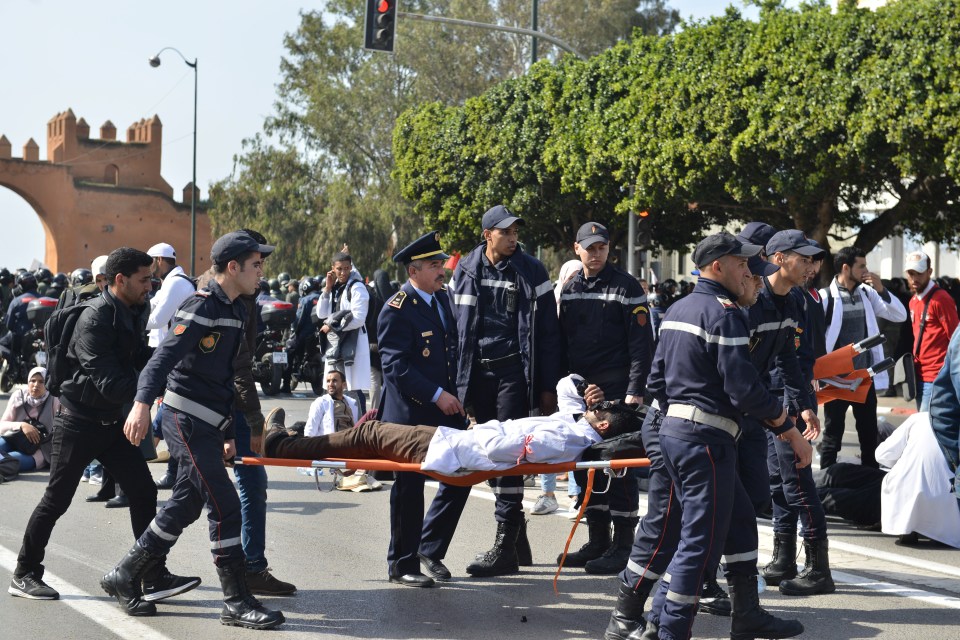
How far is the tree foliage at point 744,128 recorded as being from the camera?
2164 centimetres

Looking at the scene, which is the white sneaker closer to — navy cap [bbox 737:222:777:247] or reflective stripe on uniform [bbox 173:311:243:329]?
navy cap [bbox 737:222:777:247]

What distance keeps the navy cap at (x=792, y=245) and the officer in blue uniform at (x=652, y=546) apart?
1.05m

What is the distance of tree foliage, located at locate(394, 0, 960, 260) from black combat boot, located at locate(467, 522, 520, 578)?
16.0m

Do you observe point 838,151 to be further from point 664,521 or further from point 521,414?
point 664,521

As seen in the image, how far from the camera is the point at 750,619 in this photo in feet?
18.5

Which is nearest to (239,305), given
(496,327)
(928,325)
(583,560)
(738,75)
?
(496,327)

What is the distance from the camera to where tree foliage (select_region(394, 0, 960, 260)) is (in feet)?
71.0

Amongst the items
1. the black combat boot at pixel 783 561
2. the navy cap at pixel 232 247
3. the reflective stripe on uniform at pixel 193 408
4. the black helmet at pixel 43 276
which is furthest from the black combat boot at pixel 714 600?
the black helmet at pixel 43 276

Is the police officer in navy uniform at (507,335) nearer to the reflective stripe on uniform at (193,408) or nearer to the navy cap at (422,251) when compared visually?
the navy cap at (422,251)

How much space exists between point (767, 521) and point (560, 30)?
1652 inches

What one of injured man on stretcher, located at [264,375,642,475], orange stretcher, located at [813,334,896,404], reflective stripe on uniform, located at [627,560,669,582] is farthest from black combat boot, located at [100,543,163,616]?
orange stretcher, located at [813,334,896,404]

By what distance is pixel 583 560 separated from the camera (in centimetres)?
754

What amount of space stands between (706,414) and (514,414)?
217 cm

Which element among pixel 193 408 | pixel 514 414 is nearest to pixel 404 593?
pixel 514 414
